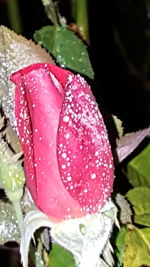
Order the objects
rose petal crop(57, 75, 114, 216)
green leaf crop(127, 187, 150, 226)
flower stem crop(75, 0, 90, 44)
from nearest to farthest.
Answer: rose petal crop(57, 75, 114, 216), green leaf crop(127, 187, 150, 226), flower stem crop(75, 0, 90, 44)

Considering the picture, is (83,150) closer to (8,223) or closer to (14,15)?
(8,223)

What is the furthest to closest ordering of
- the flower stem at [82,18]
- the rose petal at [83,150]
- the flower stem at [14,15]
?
the flower stem at [14,15] → the flower stem at [82,18] → the rose petal at [83,150]

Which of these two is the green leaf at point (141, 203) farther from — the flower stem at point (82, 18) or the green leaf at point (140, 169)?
the flower stem at point (82, 18)

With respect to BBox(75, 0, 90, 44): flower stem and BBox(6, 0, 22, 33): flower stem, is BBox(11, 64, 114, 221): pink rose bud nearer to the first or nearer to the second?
BBox(75, 0, 90, 44): flower stem

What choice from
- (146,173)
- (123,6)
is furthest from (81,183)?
(123,6)

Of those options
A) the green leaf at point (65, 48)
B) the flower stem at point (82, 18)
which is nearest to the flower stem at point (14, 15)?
the flower stem at point (82, 18)

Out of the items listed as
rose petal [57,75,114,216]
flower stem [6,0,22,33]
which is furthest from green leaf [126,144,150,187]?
flower stem [6,0,22,33]

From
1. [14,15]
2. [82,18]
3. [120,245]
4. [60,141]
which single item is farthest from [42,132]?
[14,15]

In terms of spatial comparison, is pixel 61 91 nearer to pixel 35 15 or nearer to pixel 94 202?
pixel 94 202
